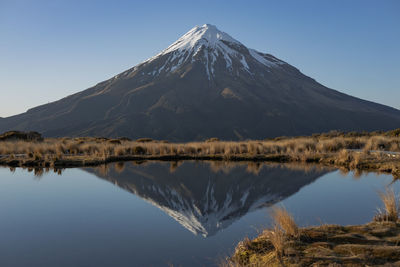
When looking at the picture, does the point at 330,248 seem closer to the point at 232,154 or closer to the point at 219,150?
the point at 232,154

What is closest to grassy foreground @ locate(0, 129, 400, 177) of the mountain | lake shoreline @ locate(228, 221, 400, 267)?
lake shoreline @ locate(228, 221, 400, 267)

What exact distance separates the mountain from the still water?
3171 inches

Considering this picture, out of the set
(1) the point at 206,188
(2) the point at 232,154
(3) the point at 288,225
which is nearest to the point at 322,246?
(3) the point at 288,225

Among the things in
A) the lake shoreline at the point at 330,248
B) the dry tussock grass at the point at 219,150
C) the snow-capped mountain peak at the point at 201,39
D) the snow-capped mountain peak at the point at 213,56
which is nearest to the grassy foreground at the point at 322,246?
the lake shoreline at the point at 330,248

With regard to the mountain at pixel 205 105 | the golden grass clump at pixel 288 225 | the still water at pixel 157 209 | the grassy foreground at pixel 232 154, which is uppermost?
the mountain at pixel 205 105

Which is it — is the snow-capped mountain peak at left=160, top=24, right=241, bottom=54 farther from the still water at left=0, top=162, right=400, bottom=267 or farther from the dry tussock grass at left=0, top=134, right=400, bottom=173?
the still water at left=0, top=162, right=400, bottom=267

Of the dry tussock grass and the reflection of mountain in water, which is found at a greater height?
the dry tussock grass

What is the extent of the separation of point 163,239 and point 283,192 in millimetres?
5507

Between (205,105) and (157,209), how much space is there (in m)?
110

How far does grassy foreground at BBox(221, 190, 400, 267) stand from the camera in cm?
459

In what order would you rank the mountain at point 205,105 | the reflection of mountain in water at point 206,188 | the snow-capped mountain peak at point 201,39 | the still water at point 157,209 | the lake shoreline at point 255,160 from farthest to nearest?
the snow-capped mountain peak at point 201,39 < the mountain at point 205,105 < the lake shoreline at point 255,160 < the reflection of mountain in water at point 206,188 < the still water at point 157,209

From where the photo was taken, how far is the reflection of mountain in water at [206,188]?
8469mm

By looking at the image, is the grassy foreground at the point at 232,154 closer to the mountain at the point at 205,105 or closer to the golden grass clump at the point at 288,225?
the golden grass clump at the point at 288,225

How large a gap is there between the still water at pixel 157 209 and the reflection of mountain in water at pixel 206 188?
0.10ft
